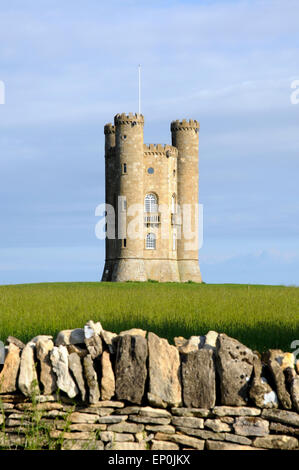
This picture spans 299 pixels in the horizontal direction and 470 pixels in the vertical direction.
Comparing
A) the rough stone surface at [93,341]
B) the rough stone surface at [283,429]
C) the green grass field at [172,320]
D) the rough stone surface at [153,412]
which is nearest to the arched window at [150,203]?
the green grass field at [172,320]

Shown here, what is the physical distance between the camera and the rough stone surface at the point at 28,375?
8.13 m

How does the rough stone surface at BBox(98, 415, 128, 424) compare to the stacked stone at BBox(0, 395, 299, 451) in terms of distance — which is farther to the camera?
the rough stone surface at BBox(98, 415, 128, 424)

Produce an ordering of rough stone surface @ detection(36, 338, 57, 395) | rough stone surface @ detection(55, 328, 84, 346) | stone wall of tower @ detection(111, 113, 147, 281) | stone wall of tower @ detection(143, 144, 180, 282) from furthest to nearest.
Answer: stone wall of tower @ detection(143, 144, 180, 282), stone wall of tower @ detection(111, 113, 147, 281), rough stone surface @ detection(55, 328, 84, 346), rough stone surface @ detection(36, 338, 57, 395)

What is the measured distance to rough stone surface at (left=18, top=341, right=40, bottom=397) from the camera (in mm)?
8133

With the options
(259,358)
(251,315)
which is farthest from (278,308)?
(259,358)

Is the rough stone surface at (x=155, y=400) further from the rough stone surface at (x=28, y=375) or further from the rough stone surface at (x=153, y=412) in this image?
the rough stone surface at (x=28, y=375)

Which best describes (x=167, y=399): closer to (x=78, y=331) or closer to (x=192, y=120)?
(x=78, y=331)

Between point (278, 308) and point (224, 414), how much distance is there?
10.6 m

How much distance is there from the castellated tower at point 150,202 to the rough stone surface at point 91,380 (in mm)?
→ 42513

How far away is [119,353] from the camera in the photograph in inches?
319

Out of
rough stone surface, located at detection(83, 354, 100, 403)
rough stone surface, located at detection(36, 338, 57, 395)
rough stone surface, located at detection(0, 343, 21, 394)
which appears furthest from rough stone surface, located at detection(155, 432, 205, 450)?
rough stone surface, located at detection(0, 343, 21, 394)

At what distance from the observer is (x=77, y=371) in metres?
8.07

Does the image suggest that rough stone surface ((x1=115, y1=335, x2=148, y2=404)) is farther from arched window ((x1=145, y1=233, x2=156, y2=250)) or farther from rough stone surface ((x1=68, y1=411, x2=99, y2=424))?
arched window ((x1=145, y1=233, x2=156, y2=250))

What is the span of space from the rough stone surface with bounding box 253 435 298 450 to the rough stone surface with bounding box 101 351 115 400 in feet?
7.09
